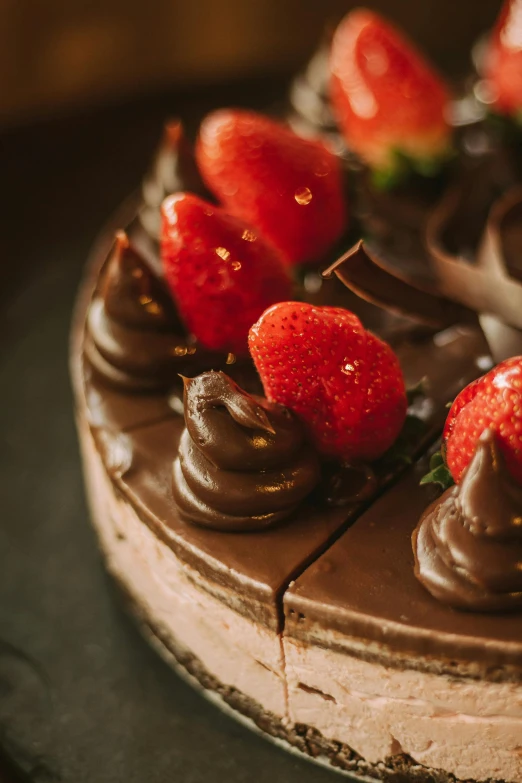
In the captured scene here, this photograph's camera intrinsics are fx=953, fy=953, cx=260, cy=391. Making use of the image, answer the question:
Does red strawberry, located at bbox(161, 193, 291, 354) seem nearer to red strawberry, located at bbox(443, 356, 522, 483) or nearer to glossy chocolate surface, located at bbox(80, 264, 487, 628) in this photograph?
glossy chocolate surface, located at bbox(80, 264, 487, 628)

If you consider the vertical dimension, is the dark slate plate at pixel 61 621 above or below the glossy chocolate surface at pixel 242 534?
below

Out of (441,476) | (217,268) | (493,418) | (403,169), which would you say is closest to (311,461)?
(441,476)

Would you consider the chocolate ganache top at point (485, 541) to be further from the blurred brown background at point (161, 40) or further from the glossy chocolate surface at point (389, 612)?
the blurred brown background at point (161, 40)

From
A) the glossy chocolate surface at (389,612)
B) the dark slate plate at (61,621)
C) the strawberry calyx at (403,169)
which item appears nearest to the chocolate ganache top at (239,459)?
the glossy chocolate surface at (389,612)

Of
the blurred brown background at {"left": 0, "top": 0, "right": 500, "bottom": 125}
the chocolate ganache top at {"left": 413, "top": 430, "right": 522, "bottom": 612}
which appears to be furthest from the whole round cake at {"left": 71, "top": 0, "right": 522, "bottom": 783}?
the blurred brown background at {"left": 0, "top": 0, "right": 500, "bottom": 125}

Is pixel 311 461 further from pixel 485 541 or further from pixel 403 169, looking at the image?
pixel 403 169
